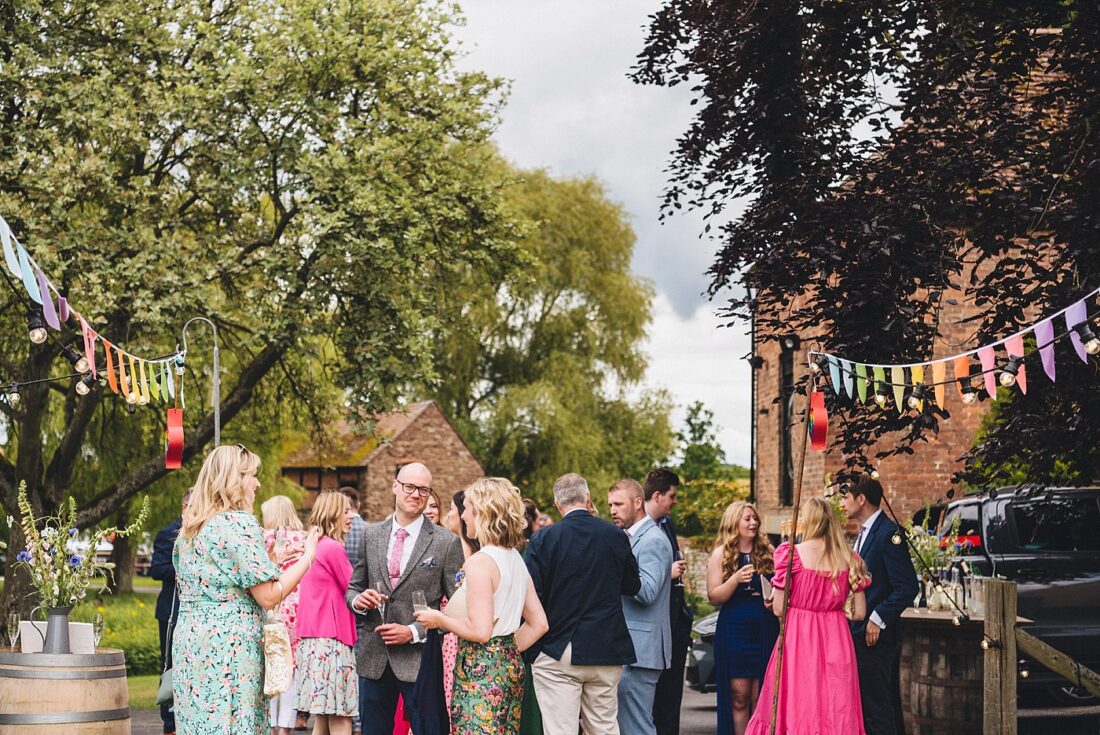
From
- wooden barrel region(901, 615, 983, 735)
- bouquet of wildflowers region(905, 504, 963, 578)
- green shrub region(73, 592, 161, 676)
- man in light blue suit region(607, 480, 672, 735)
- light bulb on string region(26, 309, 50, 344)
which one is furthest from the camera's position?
green shrub region(73, 592, 161, 676)

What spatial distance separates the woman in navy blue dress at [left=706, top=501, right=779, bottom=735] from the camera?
33.2 feet

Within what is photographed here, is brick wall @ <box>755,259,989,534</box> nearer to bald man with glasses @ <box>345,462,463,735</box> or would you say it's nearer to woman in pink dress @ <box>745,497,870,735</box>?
woman in pink dress @ <box>745,497,870,735</box>

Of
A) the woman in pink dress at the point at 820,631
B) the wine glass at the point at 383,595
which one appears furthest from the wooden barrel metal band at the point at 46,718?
the woman in pink dress at the point at 820,631

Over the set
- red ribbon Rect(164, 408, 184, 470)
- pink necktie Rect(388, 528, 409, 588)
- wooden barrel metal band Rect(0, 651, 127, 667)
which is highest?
red ribbon Rect(164, 408, 184, 470)

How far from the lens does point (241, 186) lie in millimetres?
21344

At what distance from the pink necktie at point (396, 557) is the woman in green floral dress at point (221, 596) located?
1833 mm

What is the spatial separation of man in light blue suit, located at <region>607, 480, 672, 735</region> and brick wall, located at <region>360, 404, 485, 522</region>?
128 feet

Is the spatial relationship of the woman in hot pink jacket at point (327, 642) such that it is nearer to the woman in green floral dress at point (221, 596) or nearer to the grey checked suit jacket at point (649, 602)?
the grey checked suit jacket at point (649, 602)

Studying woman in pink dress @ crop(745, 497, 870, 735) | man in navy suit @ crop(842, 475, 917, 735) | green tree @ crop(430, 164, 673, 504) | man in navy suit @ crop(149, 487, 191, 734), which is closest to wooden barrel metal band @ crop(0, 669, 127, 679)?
man in navy suit @ crop(149, 487, 191, 734)

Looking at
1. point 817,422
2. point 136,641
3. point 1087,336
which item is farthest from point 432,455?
point 1087,336

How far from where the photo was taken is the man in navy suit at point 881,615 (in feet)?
31.3

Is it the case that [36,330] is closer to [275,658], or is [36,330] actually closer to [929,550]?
[275,658]

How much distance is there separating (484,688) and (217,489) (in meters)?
1.83

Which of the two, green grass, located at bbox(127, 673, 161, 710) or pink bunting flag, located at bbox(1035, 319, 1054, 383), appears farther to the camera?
green grass, located at bbox(127, 673, 161, 710)
